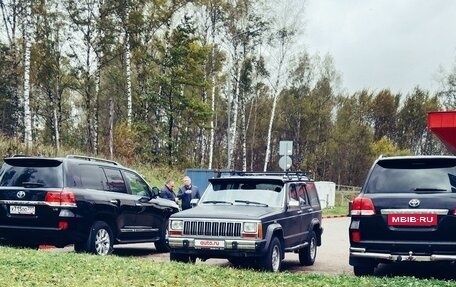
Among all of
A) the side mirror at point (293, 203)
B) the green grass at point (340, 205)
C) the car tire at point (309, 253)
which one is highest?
the side mirror at point (293, 203)

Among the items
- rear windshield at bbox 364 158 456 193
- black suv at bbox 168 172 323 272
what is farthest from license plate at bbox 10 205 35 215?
rear windshield at bbox 364 158 456 193

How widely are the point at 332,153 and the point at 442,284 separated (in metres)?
61.7

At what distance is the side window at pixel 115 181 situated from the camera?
41.1 feet

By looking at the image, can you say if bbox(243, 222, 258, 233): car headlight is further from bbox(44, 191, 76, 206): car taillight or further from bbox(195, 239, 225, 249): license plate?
bbox(44, 191, 76, 206): car taillight

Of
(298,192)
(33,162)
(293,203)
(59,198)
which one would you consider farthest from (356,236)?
(33,162)

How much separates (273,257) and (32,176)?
14.9 feet

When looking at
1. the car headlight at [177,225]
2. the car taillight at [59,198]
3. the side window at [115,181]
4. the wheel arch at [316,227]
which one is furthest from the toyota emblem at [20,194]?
the wheel arch at [316,227]

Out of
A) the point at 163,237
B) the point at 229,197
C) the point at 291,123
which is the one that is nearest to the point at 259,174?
the point at 229,197

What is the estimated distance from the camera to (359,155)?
69.6m

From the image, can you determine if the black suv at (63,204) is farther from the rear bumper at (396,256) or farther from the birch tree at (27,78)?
the birch tree at (27,78)

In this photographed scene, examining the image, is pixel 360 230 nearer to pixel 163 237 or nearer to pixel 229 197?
pixel 229 197

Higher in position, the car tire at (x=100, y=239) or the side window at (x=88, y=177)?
the side window at (x=88, y=177)

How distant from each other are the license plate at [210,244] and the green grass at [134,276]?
91 cm

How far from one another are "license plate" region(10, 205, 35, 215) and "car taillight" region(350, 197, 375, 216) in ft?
18.2
